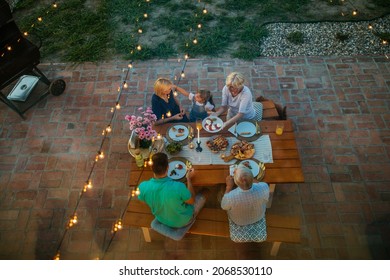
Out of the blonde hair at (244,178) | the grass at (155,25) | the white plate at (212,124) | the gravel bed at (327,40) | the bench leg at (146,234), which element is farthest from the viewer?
the grass at (155,25)

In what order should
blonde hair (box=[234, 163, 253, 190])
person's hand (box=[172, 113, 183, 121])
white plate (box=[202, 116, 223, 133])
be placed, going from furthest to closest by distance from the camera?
person's hand (box=[172, 113, 183, 121]) → white plate (box=[202, 116, 223, 133]) → blonde hair (box=[234, 163, 253, 190])

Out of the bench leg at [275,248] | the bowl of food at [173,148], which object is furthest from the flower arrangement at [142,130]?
the bench leg at [275,248]

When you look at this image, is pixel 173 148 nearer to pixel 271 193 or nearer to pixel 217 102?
pixel 271 193

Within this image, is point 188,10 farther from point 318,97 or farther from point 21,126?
point 21,126

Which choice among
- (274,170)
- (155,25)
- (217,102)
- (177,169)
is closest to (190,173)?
(177,169)

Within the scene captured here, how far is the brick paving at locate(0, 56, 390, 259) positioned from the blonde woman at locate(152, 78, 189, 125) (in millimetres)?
994

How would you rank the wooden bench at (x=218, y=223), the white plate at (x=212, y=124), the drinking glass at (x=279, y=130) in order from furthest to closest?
the white plate at (x=212, y=124)
the drinking glass at (x=279, y=130)
the wooden bench at (x=218, y=223)

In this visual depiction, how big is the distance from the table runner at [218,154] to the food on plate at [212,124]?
0.23 metres

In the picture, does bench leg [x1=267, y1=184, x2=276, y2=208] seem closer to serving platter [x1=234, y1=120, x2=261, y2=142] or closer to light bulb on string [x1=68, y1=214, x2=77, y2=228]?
serving platter [x1=234, y1=120, x2=261, y2=142]

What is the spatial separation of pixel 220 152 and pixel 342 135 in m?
2.39

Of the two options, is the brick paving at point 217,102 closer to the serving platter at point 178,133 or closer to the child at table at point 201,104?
the child at table at point 201,104

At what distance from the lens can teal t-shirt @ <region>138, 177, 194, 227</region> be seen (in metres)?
3.43

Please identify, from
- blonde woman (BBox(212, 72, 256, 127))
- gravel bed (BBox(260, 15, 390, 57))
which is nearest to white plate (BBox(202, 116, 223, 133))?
blonde woman (BBox(212, 72, 256, 127))

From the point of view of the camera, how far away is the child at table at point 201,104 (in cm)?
471
